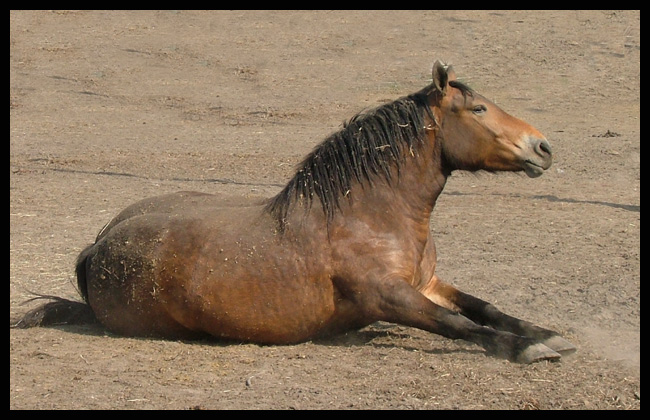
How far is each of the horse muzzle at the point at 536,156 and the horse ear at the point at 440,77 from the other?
621 mm

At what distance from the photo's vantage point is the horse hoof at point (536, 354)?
Result: 5.49 metres

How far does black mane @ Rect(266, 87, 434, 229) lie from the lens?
20.1 feet

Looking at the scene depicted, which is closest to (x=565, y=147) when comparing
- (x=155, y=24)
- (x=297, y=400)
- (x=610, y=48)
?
(x=610, y=48)

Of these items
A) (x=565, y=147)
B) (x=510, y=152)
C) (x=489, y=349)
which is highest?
(x=510, y=152)

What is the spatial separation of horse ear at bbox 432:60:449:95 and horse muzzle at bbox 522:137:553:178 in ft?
2.04

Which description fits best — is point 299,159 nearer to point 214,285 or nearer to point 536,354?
point 214,285

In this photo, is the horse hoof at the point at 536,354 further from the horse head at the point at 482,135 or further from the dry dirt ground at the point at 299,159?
Result: the horse head at the point at 482,135

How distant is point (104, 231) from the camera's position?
6.81 metres

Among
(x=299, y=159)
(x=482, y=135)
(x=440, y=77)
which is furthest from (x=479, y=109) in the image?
(x=299, y=159)

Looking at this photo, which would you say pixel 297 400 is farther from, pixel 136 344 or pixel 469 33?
pixel 469 33

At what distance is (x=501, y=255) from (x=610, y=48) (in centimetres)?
1100

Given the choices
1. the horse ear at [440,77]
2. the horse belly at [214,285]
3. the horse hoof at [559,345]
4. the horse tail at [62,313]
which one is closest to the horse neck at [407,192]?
the horse ear at [440,77]

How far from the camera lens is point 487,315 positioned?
6.31m

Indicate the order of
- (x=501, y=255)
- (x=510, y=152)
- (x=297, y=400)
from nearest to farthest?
(x=297, y=400) → (x=510, y=152) → (x=501, y=255)
